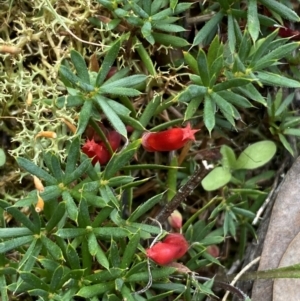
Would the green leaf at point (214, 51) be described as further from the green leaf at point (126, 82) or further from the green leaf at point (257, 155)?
the green leaf at point (257, 155)

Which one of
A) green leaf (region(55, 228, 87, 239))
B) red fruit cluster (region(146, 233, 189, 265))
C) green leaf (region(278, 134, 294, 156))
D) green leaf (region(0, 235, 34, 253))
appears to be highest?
green leaf (region(278, 134, 294, 156))

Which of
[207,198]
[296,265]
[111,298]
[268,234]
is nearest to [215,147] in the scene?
[207,198]

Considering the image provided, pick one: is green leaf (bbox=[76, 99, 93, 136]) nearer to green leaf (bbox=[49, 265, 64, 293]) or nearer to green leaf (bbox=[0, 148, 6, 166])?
Answer: green leaf (bbox=[0, 148, 6, 166])

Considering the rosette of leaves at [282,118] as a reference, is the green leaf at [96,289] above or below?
below

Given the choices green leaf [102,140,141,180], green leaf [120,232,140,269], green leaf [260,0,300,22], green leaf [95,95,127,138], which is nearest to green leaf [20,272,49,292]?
green leaf [120,232,140,269]

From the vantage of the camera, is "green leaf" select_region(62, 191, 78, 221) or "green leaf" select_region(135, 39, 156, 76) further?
"green leaf" select_region(135, 39, 156, 76)

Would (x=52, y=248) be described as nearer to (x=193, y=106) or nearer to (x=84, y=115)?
(x=84, y=115)

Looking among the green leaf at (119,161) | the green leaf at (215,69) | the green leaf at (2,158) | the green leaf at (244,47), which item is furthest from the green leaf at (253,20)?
the green leaf at (2,158)
